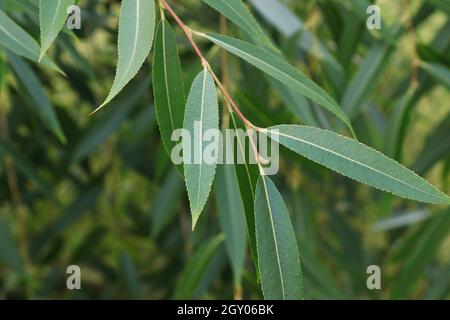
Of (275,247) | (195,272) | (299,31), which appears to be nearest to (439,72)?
(299,31)

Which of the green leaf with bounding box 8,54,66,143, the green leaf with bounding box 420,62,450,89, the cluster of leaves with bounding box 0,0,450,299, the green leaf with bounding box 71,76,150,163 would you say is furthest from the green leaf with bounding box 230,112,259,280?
the green leaf with bounding box 71,76,150,163

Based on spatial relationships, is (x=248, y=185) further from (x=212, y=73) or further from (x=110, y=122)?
(x=110, y=122)

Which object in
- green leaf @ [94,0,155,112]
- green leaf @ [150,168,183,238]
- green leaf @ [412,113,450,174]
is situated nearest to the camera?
green leaf @ [94,0,155,112]

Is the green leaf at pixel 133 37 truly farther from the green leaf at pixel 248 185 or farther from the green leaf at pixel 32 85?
the green leaf at pixel 32 85

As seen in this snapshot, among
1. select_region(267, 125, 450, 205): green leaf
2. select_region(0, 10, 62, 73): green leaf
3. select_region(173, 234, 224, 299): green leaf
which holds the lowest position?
select_region(267, 125, 450, 205): green leaf

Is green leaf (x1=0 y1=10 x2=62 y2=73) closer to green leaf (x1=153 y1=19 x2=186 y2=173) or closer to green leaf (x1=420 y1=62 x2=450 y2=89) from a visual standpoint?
green leaf (x1=153 y1=19 x2=186 y2=173)

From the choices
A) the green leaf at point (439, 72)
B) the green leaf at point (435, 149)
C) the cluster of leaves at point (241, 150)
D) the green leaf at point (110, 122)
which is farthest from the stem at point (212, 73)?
the green leaf at point (110, 122)
